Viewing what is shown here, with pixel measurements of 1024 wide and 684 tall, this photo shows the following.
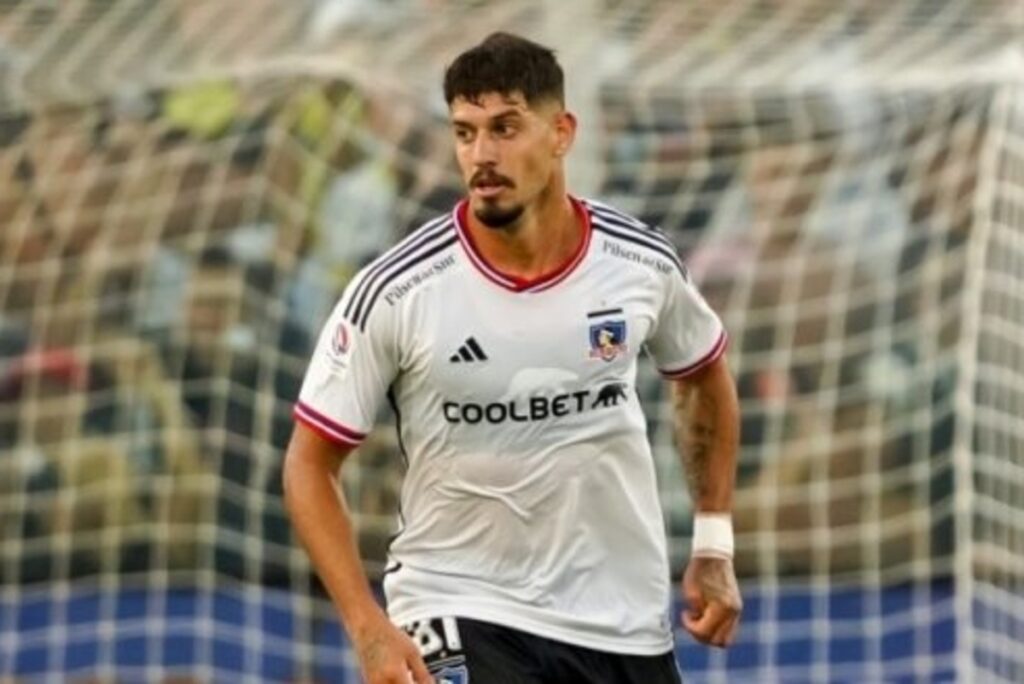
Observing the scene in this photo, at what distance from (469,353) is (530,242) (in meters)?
0.22

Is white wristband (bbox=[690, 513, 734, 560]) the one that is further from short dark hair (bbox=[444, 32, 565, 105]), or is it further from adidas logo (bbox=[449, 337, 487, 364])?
short dark hair (bbox=[444, 32, 565, 105])

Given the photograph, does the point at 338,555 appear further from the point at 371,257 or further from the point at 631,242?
the point at 371,257

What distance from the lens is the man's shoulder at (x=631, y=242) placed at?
5.36 metres

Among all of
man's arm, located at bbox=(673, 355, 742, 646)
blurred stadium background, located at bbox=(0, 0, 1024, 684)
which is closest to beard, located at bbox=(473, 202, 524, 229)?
man's arm, located at bbox=(673, 355, 742, 646)

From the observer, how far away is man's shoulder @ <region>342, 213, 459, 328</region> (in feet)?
17.0

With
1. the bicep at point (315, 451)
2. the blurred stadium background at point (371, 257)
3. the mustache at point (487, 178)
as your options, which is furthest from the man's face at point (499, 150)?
the blurred stadium background at point (371, 257)

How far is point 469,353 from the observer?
5.20 metres

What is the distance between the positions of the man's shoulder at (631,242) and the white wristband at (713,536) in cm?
47

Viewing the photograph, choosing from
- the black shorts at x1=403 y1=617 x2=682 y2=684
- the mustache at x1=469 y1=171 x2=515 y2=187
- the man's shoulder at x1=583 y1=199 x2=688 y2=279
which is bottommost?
the black shorts at x1=403 y1=617 x2=682 y2=684

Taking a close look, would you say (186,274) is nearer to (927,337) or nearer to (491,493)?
(927,337)

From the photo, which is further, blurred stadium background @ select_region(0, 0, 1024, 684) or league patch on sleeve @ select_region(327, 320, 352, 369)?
blurred stadium background @ select_region(0, 0, 1024, 684)

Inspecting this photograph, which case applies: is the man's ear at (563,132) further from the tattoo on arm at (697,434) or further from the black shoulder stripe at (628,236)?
the tattoo on arm at (697,434)

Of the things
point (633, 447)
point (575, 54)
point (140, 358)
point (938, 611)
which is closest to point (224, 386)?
point (140, 358)

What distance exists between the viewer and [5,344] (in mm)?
8609
